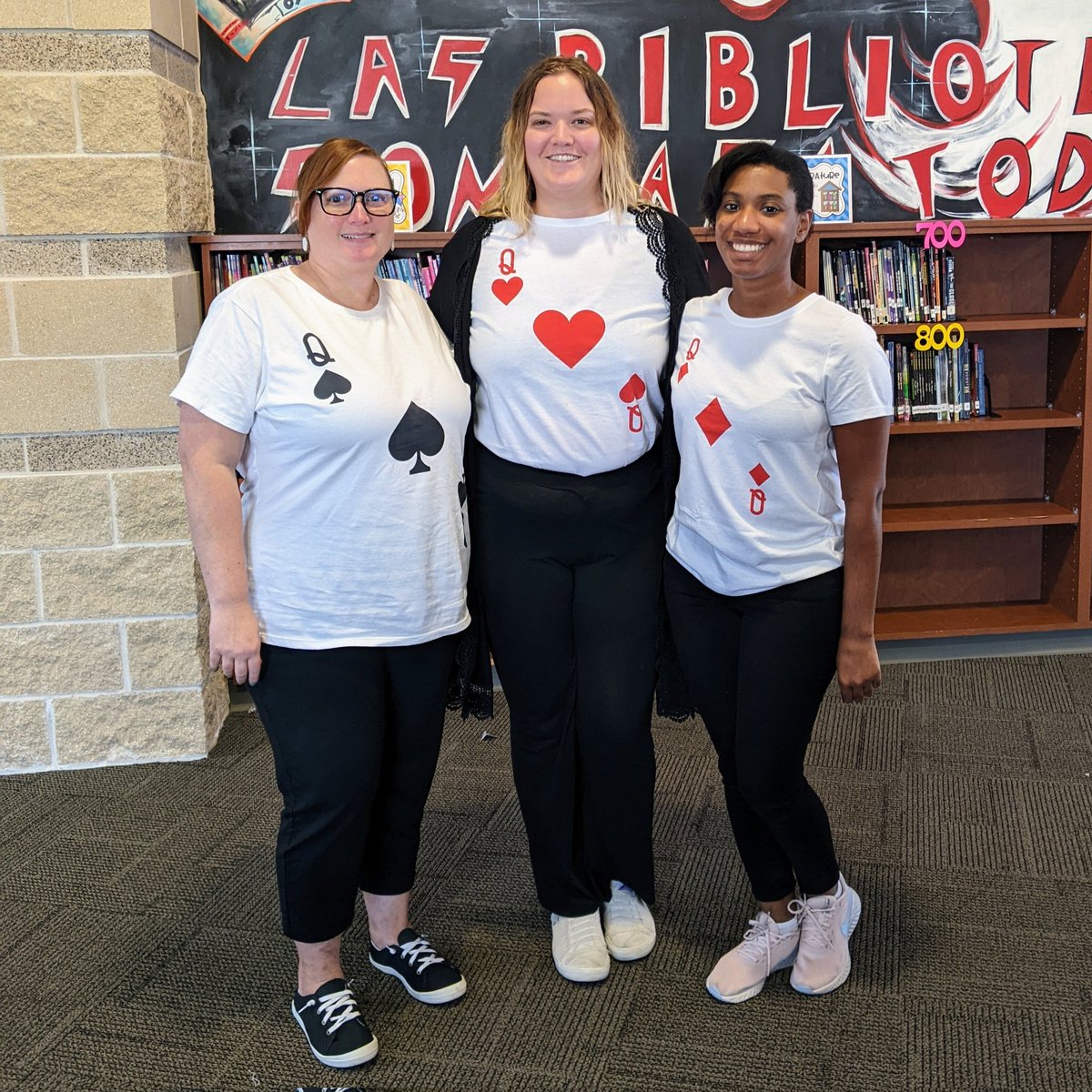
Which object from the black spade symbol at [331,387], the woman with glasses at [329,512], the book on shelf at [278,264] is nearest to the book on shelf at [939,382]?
the book on shelf at [278,264]

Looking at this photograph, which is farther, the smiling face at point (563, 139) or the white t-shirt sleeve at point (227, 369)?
the smiling face at point (563, 139)

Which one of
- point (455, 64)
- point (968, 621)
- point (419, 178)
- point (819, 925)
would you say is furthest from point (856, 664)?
point (455, 64)

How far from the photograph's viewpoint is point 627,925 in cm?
227

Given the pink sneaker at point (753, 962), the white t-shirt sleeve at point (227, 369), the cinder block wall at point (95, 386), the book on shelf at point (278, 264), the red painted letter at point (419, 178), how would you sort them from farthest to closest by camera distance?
1. the red painted letter at point (419, 178)
2. the book on shelf at point (278, 264)
3. the cinder block wall at point (95, 386)
4. the pink sneaker at point (753, 962)
5. the white t-shirt sleeve at point (227, 369)

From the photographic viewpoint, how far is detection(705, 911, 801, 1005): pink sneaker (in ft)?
6.91

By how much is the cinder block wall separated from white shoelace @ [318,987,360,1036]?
1.39m

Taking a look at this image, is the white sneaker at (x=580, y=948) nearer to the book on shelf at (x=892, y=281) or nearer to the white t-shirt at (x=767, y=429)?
the white t-shirt at (x=767, y=429)

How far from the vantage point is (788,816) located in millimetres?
2006

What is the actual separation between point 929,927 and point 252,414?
1.60 meters

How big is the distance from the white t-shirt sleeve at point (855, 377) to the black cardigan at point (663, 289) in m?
→ 0.33

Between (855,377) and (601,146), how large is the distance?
617mm

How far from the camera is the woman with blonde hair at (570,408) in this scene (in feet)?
6.54

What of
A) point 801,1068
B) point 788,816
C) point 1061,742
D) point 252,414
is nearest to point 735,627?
point 788,816

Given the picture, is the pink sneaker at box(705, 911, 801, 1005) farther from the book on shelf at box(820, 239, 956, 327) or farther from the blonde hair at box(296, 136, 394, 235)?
the book on shelf at box(820, 239, 956, 327)
